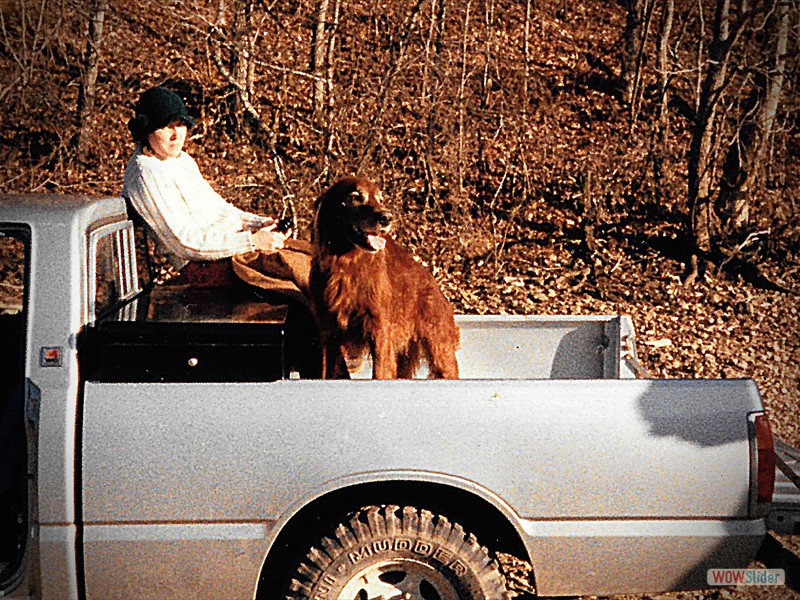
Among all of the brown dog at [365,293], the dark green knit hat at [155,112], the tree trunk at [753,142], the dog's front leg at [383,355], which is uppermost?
the tree trunk at [753,142]

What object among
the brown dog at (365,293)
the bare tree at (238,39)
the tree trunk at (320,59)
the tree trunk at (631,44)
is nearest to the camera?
the brown dog at (365,293)

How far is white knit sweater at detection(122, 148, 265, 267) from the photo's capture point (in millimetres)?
3928

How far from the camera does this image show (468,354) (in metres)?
4.84

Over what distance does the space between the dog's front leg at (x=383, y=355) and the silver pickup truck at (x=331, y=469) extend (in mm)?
844

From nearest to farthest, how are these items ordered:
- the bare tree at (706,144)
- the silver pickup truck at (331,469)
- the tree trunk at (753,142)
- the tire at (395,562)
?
the silver pickup truck at (331,469)
the tire at (395,562)
the bare tree at (706,144)
the tree trunk at (753,142)

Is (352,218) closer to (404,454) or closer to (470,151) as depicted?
(404,454)

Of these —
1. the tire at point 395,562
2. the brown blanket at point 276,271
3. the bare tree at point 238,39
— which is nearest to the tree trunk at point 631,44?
the bare tree at point 238,39

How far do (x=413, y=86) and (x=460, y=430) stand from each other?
8.04m

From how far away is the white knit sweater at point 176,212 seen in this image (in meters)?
3.93

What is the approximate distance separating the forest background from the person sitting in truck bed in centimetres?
442

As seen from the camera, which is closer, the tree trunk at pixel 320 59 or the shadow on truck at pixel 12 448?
the shadow on truck at pixel 12 448

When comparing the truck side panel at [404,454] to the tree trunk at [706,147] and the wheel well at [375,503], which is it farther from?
the tree trunk at [706,147]

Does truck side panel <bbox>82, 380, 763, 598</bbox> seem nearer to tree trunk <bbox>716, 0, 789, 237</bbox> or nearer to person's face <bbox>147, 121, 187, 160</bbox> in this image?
person's face <bbox>147, 121, 187, 160</bbox>

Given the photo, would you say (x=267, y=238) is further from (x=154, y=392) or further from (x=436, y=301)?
(x=154, y=392)
